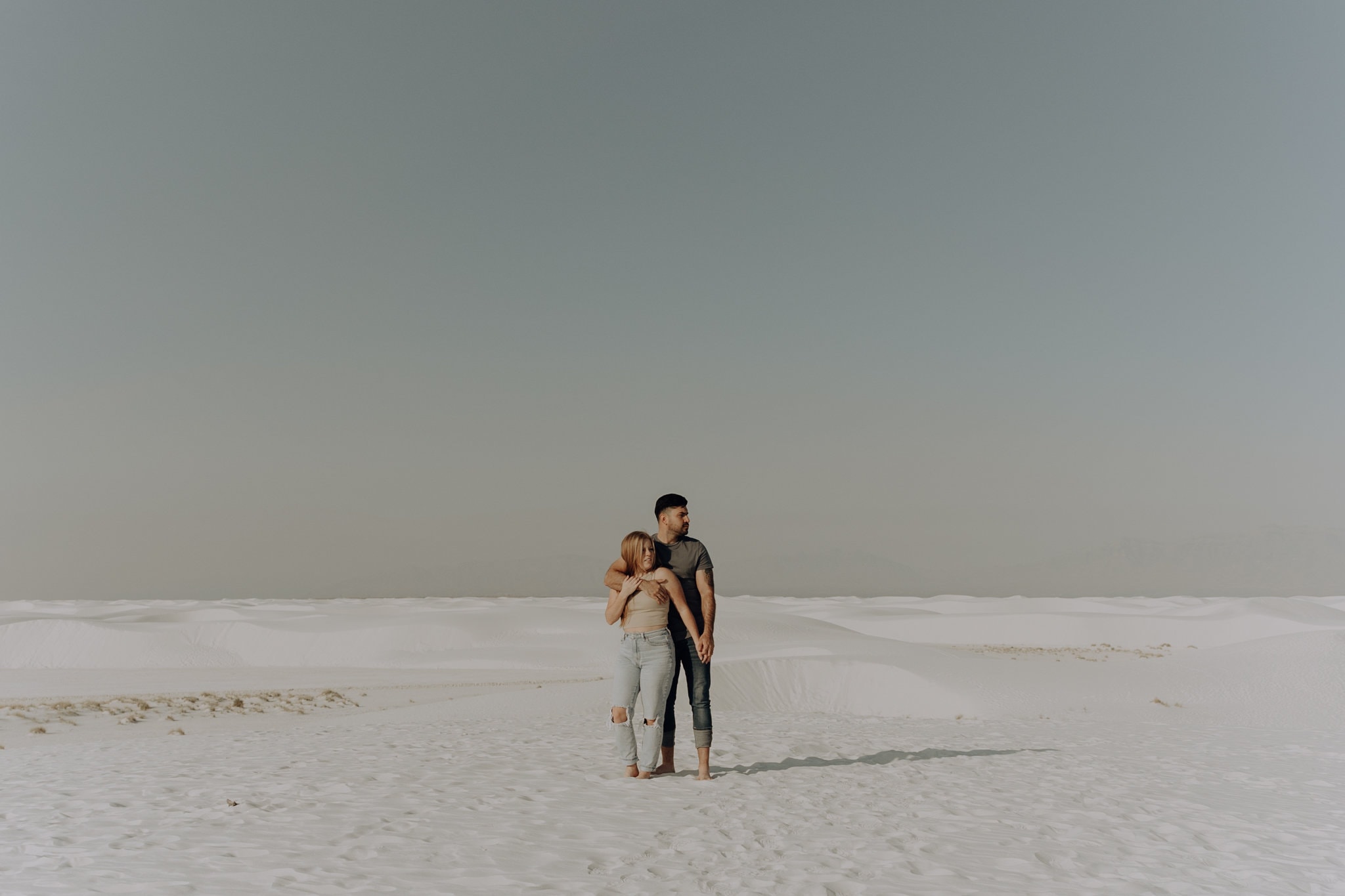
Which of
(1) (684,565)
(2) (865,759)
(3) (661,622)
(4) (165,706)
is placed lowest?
(4) (165,706)

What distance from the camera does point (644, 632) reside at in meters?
7.84

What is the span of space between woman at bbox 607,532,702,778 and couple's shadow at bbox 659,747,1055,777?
1.04 meters

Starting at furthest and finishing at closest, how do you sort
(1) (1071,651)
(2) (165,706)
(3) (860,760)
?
(1) (1071,651) < (2) (165,706) < (3) (860,760)

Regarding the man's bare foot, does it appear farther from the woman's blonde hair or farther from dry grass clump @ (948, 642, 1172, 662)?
dry grass clump @ (948, 642, 1172, 662)

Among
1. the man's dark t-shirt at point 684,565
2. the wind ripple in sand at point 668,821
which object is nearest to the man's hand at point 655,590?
the man's dark t-shirt at point 684,565

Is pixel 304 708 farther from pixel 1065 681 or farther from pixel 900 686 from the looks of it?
pixel 1065 681

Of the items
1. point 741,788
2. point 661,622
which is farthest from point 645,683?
point 741,788

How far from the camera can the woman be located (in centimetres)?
779

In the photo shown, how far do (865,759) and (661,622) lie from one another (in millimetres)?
3181

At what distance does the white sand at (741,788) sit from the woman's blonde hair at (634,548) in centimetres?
180

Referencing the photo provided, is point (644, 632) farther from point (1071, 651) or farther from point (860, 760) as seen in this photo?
point (1071, 651)

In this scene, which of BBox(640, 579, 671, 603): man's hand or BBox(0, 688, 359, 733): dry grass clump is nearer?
BBox(640, 579, 671, 603): man's hand

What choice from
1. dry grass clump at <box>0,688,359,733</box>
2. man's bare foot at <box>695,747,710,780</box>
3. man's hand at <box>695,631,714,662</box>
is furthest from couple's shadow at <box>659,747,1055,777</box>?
dry grass clump at <box>0,688,359,733</box>

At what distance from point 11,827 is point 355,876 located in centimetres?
293
